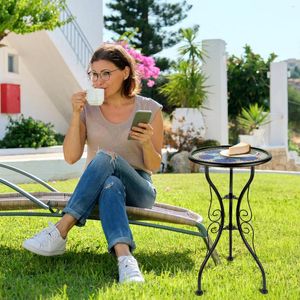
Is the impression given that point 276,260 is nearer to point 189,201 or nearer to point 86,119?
point 86,119

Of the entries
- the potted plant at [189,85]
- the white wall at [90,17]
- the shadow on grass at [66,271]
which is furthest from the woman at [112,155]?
the white wall at [90,17]

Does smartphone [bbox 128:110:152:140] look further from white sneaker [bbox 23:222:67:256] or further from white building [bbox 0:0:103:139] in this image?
white building [bbox 0:0:103:139]

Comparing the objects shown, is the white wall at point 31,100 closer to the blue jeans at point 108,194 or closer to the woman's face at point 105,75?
the woman's face at point 105,75

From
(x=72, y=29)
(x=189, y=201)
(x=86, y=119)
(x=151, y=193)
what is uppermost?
(x=72, y=29)

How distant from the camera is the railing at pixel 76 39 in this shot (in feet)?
39.2

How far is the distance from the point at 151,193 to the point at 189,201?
2.83 metres

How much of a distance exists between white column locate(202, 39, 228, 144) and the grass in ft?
27.3

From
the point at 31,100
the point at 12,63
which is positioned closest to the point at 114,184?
the point at 12,63

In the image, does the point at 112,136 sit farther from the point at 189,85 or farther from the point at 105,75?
the point at 189,85

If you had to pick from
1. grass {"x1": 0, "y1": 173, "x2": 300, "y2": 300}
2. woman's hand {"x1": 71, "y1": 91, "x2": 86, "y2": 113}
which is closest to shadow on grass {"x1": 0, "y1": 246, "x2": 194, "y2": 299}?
grass {"x1": 0, "y1": 173, "x2": 300, "y2": 300}

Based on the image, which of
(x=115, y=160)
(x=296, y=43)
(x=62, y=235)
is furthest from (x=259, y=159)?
(x=296, y=43)

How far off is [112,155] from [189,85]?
10313 mm

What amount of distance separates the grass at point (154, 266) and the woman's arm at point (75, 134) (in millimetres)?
588

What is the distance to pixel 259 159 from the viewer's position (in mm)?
2771
